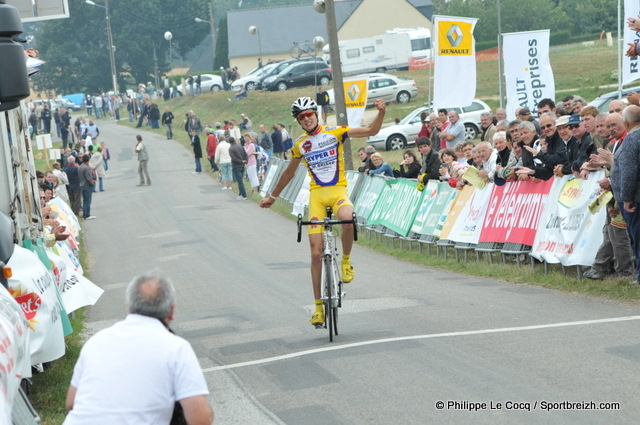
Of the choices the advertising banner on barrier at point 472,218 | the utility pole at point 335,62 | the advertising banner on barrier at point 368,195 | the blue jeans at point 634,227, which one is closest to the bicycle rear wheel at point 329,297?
the blue jeans at point 634,227

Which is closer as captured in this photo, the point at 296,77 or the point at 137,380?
the point at 137,380

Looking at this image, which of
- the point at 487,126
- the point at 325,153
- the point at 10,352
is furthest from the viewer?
the point at 487,126

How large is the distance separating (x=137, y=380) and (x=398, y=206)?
15707mm

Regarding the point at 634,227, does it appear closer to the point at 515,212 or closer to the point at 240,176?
the point at 515,212

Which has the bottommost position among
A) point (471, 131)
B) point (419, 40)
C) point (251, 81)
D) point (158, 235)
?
point (158, 235)

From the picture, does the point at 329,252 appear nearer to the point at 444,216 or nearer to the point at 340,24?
the point at 444,216

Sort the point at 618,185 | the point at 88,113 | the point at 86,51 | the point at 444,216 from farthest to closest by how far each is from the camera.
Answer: the point at 86,51
the point at 88,113
the point at 444,216
the point at 618,185

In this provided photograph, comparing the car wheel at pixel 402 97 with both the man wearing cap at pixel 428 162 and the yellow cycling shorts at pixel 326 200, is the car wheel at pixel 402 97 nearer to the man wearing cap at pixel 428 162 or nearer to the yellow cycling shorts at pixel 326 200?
the man wearing cap at pixel 428 162

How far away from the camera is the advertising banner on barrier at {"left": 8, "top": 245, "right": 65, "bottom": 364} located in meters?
8.80

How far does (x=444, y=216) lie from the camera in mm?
17500

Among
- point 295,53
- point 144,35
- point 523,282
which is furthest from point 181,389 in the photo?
point 144,35

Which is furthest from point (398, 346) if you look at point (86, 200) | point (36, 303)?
point (86, 200)

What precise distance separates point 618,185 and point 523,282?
2.73 m

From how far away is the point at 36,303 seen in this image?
9.01 meters
